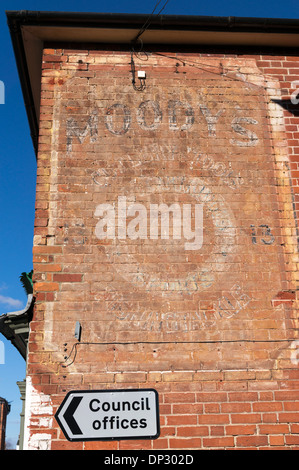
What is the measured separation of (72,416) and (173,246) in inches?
73.0

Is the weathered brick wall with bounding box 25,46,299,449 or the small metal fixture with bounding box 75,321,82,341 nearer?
the weathered brick wall with bounding box 25,46,299,449

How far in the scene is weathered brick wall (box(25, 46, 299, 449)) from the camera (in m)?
4.17

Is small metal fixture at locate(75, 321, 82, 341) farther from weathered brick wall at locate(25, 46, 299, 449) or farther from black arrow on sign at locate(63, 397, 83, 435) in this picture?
black arrow on sign at locate(63, 397, 83, 435)

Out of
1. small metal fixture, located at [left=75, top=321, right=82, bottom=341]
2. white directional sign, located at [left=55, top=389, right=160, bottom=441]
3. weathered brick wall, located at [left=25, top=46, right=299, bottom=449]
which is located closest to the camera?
white directional sign, located at [left=55, top=389, right=160, bottom=441]

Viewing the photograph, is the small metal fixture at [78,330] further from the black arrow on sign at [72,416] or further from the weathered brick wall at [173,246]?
the black arrow on sign at [72,416]

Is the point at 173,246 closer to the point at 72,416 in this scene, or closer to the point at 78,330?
the point at 78,330

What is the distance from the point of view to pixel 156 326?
14.3 feet

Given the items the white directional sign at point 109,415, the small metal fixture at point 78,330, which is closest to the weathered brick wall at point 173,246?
the small metal fixture at point 78,330

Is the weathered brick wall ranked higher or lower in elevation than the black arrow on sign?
higher

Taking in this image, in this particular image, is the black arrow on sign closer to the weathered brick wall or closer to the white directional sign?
the white directional sign

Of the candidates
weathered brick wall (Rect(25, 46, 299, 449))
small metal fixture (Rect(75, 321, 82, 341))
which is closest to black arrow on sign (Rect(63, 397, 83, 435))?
weathered brick wall (Rect(25, 46, 299, 449))

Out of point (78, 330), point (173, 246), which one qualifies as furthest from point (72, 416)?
point (173, 246)

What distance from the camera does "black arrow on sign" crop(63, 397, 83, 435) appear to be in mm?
3727

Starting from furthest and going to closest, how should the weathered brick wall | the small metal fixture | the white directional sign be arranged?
1. the small metal fixture
2. the weathered brick wall
3. the white directional sign
